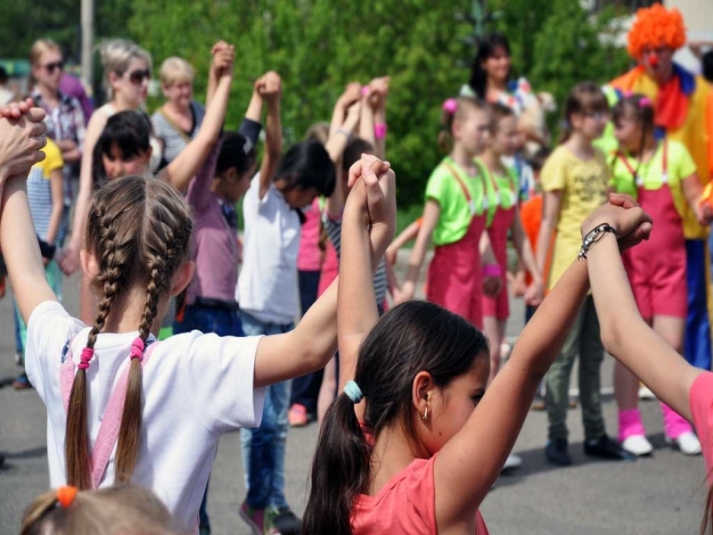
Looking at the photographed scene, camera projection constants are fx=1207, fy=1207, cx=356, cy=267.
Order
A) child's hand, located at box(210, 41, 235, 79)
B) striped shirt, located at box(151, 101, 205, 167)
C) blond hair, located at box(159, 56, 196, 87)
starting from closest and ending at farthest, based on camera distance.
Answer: child's hand, located at box(210, 41, 235, 79)
striped shirt, located at box(151, 101, 205, 167)
blond hair, located at box(159, 56, 196, 87)

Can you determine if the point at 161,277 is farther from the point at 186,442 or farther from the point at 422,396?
the point at 422,396

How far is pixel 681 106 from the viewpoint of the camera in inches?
306

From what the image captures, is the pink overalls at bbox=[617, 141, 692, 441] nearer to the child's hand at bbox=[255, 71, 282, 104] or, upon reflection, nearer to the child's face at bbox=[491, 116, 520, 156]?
the child's face at bbox=[491, 116, 520, 156]

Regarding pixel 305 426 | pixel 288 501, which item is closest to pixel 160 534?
pixel 288 501

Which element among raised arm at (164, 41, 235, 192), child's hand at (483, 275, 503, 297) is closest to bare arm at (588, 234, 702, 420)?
raised arm at (164, 41, 235, 192)

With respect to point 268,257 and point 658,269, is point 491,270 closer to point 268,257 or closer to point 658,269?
point 658,269

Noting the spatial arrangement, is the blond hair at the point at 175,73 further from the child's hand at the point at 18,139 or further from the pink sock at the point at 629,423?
the child's hand at the point at 18,139

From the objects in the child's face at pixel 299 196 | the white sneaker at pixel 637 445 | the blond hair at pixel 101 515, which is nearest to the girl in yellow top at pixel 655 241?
the white sneaker at pixel 637 445

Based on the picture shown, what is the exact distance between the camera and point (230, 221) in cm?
521

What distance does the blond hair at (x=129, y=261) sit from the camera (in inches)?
98.4

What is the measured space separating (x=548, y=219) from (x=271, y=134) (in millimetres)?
2073

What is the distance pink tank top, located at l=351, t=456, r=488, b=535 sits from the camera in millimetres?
2387

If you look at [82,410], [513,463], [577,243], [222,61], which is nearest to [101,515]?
[82,410]

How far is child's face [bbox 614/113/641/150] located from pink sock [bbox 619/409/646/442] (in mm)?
1508
